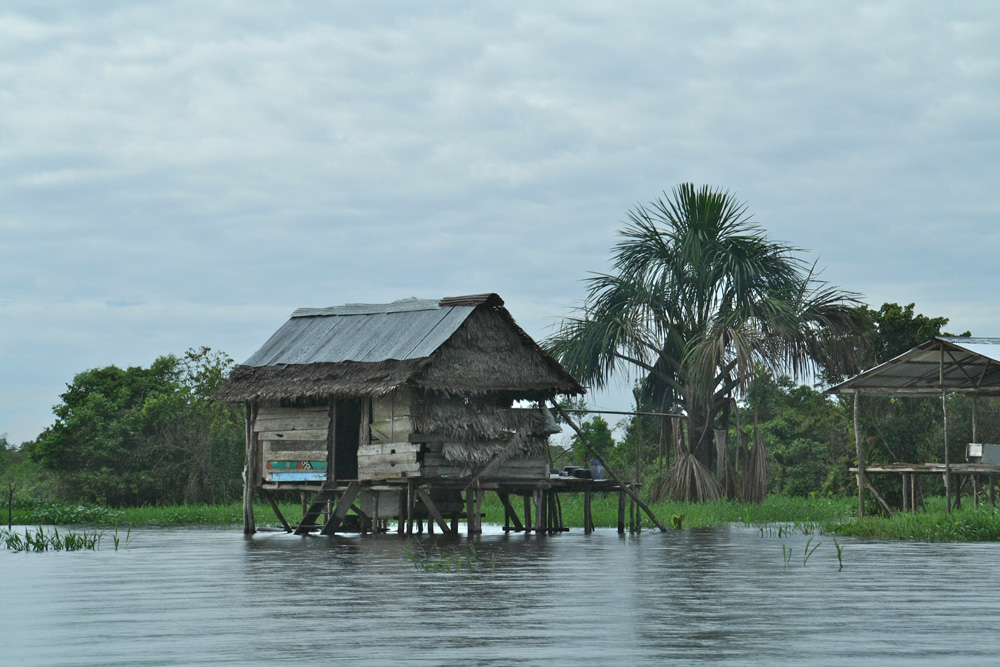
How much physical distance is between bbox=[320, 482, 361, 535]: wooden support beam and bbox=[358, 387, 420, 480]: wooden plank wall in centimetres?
25

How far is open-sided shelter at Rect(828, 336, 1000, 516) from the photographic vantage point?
67.1 ft

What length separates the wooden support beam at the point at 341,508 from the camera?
2088 cm

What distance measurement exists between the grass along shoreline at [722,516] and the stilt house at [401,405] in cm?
335

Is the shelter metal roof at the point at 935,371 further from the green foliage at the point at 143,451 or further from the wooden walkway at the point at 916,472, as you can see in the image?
the green foliage at the point at 143,451

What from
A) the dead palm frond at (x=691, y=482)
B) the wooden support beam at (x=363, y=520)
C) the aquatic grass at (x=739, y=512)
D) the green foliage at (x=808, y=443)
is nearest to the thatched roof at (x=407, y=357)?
the wooden support beam at (x=363, y=520)

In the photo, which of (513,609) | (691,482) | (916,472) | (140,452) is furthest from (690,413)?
(513,609)

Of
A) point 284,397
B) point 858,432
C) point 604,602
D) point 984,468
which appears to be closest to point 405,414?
point 284,397

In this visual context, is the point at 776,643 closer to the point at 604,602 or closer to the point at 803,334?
the point at 604,602

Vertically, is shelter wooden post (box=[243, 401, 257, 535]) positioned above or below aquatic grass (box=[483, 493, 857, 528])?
above

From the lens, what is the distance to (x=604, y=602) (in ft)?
30.9

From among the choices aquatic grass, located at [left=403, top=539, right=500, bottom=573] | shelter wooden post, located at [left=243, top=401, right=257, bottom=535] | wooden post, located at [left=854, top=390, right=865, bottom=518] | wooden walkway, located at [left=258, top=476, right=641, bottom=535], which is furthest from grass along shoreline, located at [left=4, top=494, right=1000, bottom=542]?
aquatic grass, located at [left=403, top=539, right=500, bottom=573]

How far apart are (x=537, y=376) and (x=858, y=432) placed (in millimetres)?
5681

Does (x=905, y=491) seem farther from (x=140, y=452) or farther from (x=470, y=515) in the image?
(x=140, y=452)

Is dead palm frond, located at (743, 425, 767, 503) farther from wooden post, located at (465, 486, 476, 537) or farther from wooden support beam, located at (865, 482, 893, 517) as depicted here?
wooden post, located at (465, 486, 476, 537)
